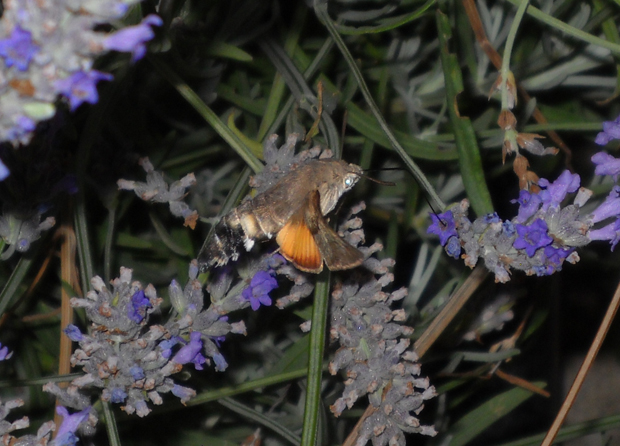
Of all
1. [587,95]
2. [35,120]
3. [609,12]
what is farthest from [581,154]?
[35,120]

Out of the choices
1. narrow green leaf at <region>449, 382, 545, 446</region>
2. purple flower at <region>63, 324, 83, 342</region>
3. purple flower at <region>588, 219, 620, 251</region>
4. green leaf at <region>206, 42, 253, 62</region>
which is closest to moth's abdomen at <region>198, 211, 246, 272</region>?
purple flower at <region>63, 324, 83, 342</region>

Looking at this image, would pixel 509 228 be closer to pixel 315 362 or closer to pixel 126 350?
pixel 315 362

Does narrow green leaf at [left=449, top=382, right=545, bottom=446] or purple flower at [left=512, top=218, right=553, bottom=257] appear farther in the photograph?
narrow green leaf at [left=449, top=382, right=545, bottom=446]

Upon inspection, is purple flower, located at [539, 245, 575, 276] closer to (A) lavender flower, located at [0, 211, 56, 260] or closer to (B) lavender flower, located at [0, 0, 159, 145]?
(B) lavender flower, located at [0, 0, 159, 145]

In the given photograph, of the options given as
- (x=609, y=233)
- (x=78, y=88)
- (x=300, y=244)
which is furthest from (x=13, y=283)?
(x=609, y=233)

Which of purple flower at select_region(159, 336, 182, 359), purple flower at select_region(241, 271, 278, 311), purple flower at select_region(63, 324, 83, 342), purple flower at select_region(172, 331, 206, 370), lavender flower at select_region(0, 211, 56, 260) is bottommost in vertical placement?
purple flower at select_region(172, 331, 206, 370)

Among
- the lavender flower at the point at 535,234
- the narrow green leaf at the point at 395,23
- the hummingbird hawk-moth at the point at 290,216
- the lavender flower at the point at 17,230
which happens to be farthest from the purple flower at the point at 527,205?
the lavender flower at the point at 17,230

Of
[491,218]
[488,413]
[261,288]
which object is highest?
[491,218]
